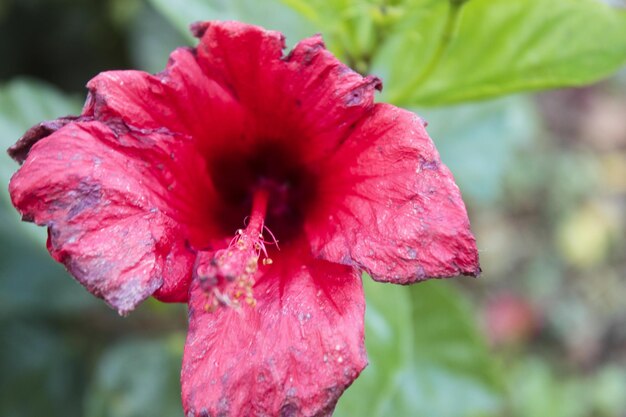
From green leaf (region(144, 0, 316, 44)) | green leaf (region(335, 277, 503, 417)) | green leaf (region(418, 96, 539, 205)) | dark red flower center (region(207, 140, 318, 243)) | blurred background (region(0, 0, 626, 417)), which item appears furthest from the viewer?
green leaf (region(418, 96, 539, 205))

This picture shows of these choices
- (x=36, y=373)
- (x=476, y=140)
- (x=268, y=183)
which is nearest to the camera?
(x=268, y=183)

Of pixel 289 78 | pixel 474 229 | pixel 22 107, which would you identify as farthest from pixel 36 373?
pixel 474 229

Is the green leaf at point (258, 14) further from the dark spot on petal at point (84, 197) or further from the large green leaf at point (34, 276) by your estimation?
the dark spot on petal at point (84, 197)

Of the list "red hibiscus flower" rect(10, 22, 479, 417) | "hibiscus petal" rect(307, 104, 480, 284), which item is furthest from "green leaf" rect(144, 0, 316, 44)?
"hibiscus petal" rect(307, 104, 480, 284)

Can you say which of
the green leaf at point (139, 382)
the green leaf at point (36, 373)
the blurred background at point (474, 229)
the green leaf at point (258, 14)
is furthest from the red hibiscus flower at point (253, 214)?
the green leaf at point (36, 373)

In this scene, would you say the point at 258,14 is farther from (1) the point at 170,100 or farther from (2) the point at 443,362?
(2) the point at 443,362

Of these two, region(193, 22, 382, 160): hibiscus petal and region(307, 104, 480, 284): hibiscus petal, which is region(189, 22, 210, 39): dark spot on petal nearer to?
region(193, 22, 382, 160): hibiscus petal
